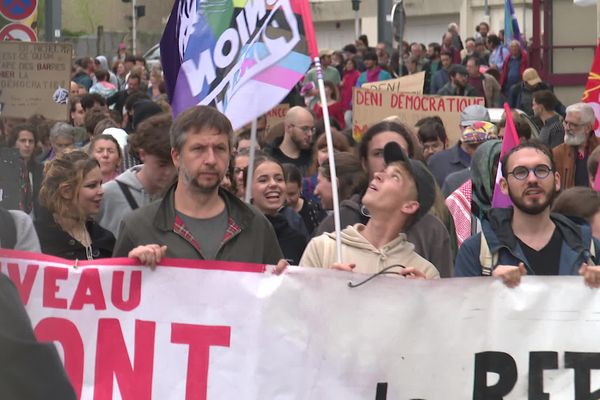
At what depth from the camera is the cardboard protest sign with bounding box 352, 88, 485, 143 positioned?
13.1m

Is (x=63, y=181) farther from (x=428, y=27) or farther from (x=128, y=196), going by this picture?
(x=428, y=27)

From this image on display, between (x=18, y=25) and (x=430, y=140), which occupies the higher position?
(x=18, y=25)

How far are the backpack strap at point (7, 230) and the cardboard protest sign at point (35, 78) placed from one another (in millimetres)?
7387

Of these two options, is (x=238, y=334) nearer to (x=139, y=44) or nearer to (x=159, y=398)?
(x=159, y=398)

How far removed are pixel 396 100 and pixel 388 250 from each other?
26.1 ft

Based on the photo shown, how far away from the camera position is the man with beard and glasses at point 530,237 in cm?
531

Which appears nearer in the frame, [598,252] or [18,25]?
[598,252]

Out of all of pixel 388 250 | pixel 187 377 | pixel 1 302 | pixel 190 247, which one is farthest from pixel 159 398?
pixel 1 302

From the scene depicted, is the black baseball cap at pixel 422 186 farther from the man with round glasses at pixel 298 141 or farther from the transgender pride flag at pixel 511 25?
the transgender pride flag at pixel 511 25

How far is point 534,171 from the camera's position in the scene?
5.41 m

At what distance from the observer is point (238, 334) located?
16.9ft

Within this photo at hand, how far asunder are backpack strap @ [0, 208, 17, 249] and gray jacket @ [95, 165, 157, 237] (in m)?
1.48

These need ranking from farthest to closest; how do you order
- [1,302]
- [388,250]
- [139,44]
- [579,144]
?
1. [139,44]
2. [579,144]
3. [388,250]
4. [1,302]

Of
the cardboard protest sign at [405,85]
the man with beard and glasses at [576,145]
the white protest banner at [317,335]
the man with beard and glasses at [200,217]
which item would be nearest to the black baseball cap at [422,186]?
the white protest banner at [317,335]
